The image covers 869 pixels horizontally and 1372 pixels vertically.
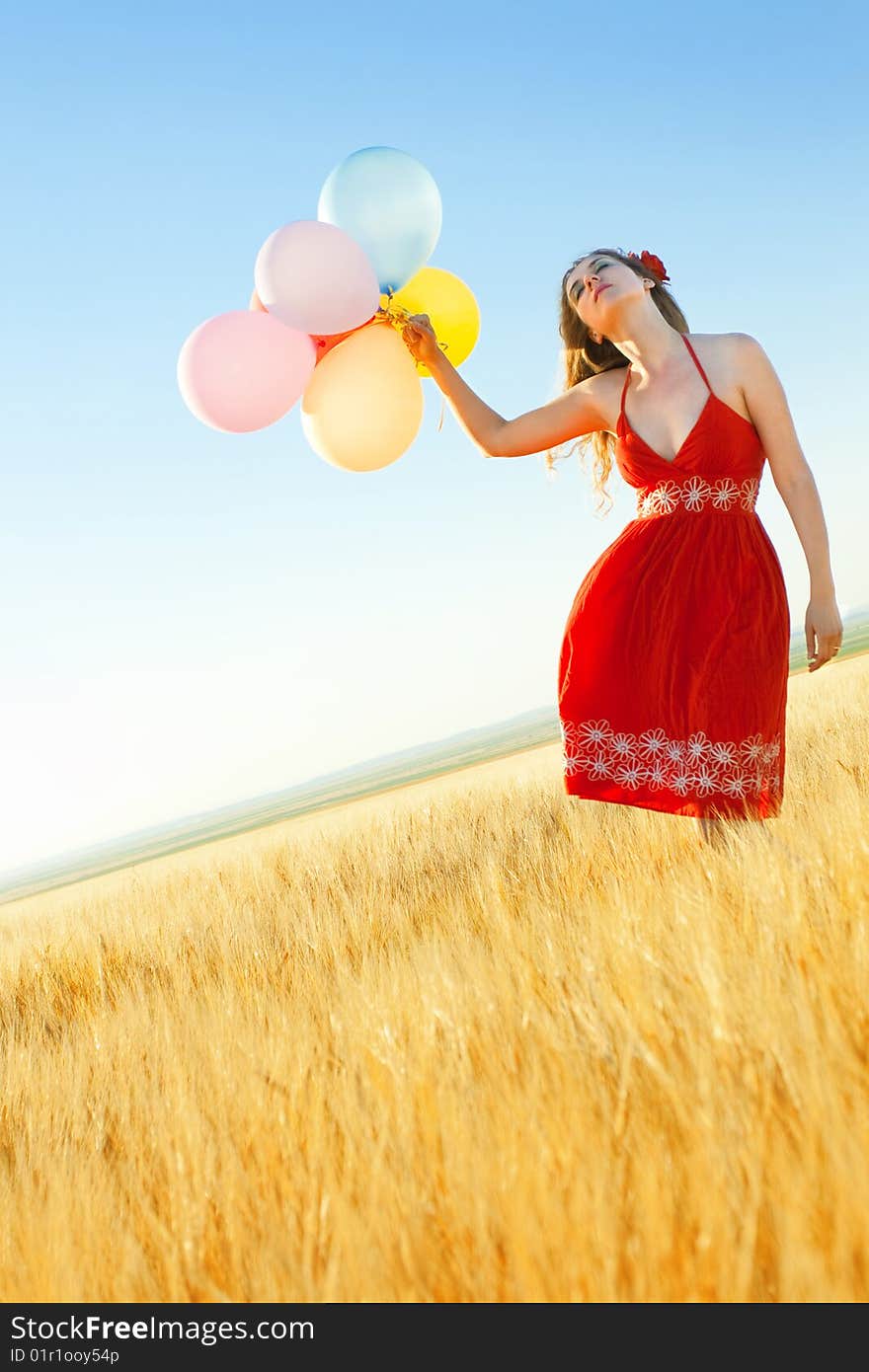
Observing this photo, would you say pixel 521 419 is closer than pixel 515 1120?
No

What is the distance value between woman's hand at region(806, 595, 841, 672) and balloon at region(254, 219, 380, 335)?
1628 mm

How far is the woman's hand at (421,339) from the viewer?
10.6 ft

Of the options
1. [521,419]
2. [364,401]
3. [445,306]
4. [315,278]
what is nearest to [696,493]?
[521,419]

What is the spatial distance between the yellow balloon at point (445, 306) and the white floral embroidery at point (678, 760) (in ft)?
4.68

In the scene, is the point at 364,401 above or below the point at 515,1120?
above

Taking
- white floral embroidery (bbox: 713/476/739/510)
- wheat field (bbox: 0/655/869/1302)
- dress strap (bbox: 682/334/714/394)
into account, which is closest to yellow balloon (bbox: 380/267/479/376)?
dress strap (bbox: 682/334/714/394)

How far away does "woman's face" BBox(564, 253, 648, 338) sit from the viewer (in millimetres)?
2887

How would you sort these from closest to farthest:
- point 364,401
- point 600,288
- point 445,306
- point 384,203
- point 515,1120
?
1. point 515,1120
2. point 600,288
3. point 364,401
4. point 384,203
5. point 445,306

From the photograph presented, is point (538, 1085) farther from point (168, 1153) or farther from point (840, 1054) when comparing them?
point (168, 1153)

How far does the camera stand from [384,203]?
3201 millimetres

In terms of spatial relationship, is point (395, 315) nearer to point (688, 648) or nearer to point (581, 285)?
point (581, 285)

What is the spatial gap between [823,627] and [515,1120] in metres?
1.94

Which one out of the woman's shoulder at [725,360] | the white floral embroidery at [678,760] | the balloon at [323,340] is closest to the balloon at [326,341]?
the balloon at [323,340]

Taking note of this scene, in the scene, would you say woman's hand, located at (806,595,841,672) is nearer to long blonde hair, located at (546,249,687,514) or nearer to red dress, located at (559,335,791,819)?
red dress, located at (559,335,791,819)
